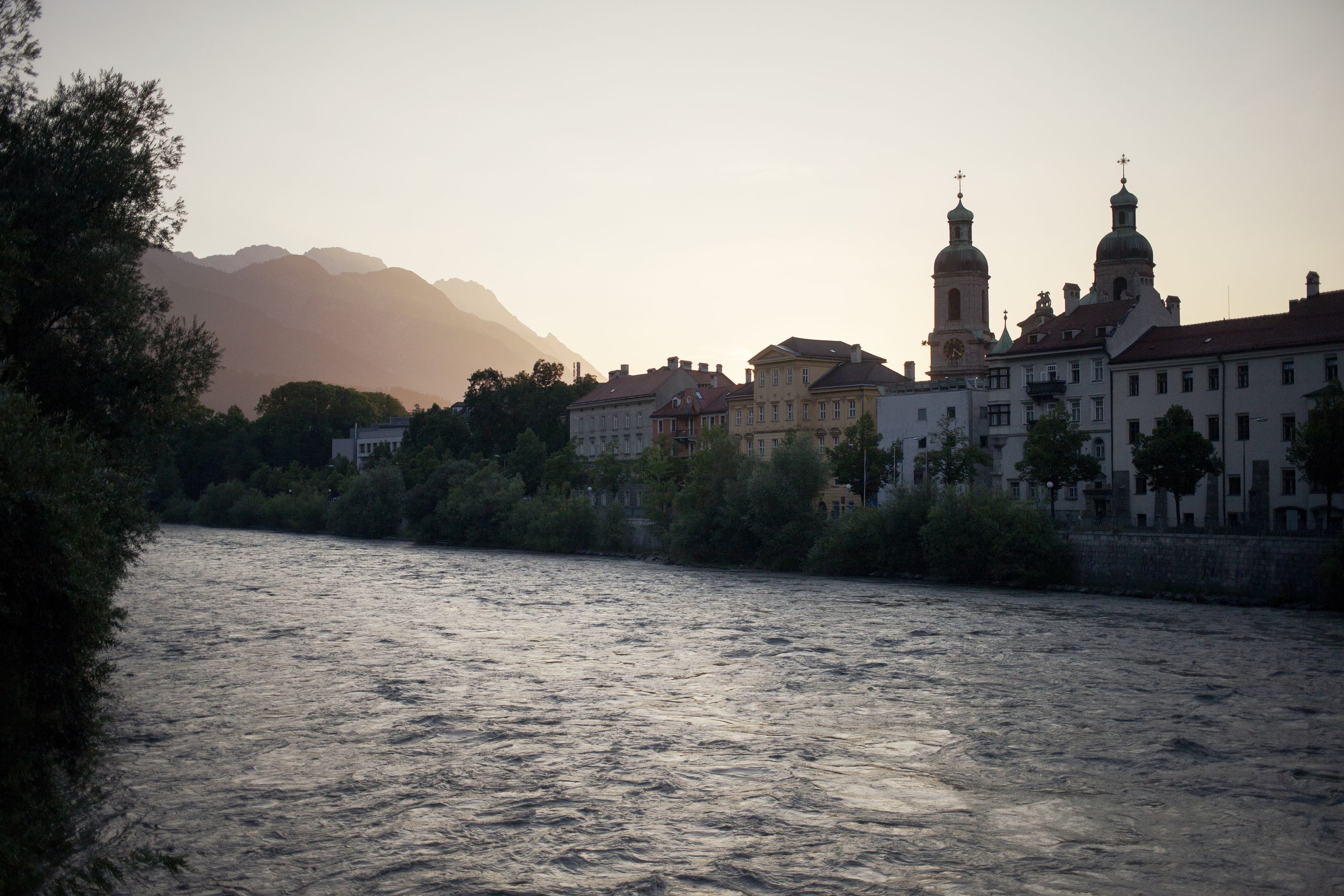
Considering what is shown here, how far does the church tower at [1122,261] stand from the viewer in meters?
90.1

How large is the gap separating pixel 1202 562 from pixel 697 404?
5857 cm

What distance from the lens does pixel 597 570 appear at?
173 ft

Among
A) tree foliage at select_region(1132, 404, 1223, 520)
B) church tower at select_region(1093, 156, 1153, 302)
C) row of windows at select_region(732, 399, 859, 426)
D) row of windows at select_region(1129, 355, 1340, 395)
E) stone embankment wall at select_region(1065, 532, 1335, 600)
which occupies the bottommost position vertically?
stone embankment wall at select_region(1065, 532, 1335, 600)

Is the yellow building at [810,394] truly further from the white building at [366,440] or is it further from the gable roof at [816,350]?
the white building at [366,440]

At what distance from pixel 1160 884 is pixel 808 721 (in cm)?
797

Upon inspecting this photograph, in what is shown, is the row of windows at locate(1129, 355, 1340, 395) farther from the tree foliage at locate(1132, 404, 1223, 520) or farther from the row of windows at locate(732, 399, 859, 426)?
the row of windows at locate(732, 399, 859, 426)

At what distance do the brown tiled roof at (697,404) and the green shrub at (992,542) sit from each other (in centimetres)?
4690

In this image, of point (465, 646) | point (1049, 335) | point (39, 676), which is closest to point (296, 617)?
point (465, 646)

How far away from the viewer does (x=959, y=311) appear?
99.9 meters

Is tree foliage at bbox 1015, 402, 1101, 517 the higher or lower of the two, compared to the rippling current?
higher

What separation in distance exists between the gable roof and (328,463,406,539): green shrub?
90.6 ft

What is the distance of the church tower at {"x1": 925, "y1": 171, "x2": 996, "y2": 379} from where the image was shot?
98.3 meters

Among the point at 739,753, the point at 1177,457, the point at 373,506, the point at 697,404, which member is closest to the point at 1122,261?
the point at 697,404

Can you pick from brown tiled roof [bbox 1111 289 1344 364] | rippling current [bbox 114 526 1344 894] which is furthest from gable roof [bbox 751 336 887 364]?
rippling current [bbox 114 526 1344 894]
